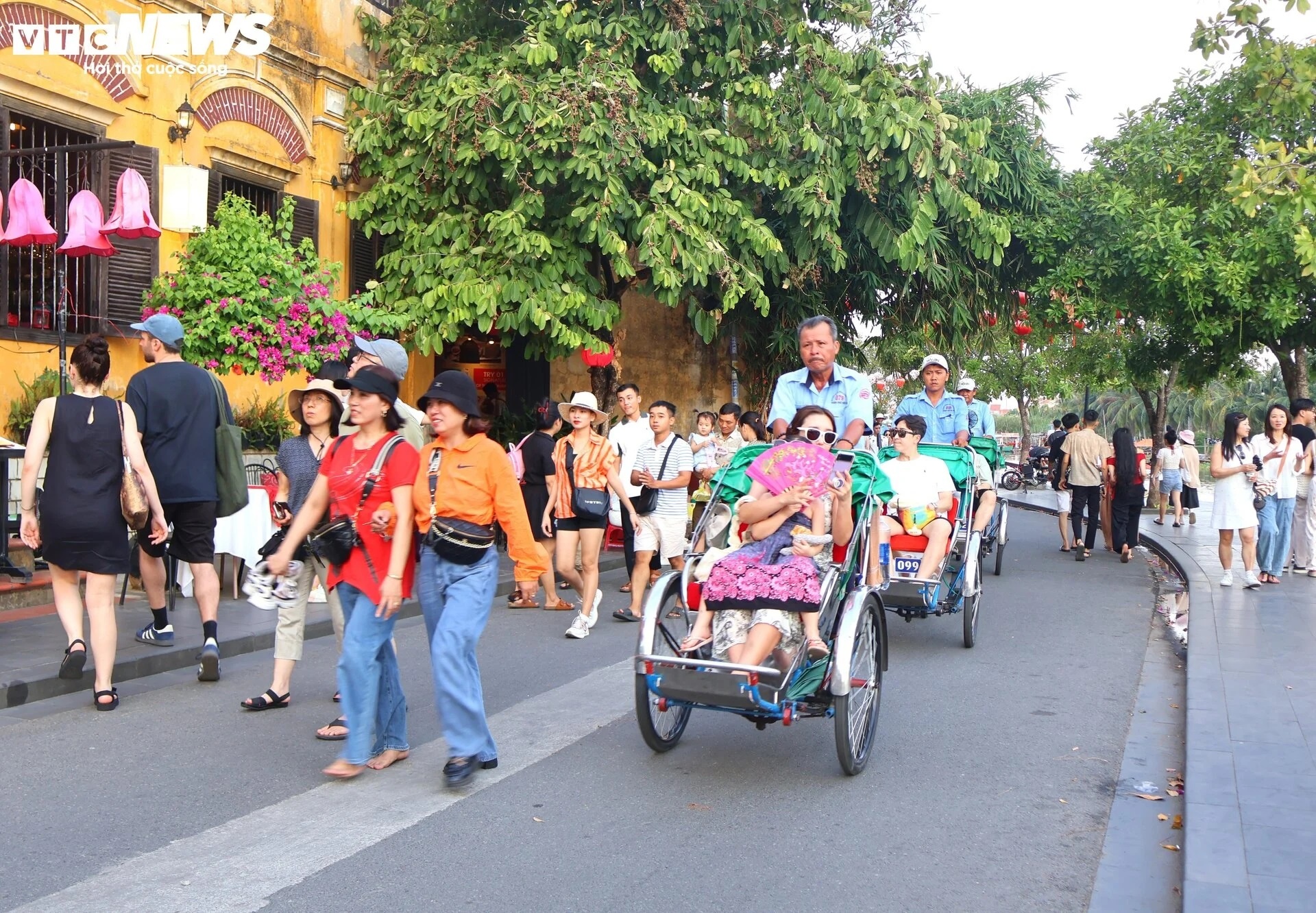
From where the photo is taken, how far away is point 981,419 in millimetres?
13625

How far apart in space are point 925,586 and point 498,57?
27.5 ft

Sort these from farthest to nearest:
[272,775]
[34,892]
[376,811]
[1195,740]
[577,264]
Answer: [577,264] < [1195,740] < [272,775] < [376,811] < [34,892]

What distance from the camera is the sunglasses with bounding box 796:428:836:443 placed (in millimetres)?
6176

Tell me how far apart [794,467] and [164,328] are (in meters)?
4.28

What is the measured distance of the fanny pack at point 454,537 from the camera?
17.2 feet

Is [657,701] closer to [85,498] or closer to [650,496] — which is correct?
[85,498]

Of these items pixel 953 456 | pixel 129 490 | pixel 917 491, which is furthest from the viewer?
pixel 953 456

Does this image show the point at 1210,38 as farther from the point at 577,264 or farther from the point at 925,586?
the point at 577,264

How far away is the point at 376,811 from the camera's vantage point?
16.4 feet

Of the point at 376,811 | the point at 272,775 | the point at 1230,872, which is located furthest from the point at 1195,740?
the point at 272,775

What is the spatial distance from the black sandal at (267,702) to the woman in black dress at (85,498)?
0.75 m

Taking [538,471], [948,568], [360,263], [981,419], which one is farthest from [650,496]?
[360,263]

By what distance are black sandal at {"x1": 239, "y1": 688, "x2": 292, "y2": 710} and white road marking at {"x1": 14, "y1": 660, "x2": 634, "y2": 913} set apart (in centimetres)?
118

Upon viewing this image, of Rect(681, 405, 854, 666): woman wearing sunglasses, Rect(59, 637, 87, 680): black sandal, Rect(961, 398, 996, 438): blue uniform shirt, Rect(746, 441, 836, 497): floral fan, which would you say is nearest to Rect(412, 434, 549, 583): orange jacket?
Rect(681, 405, 854, 666): woman wearing sunglasses
